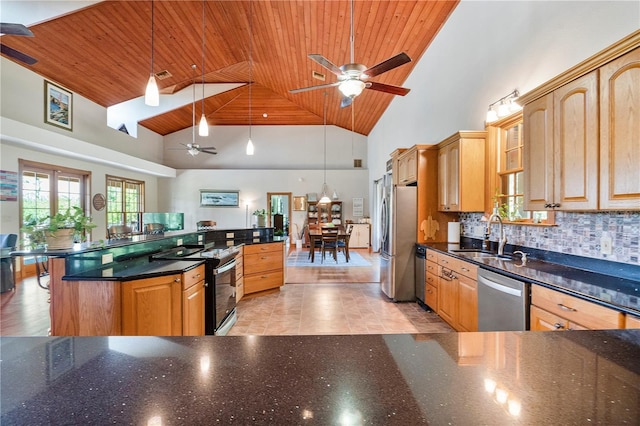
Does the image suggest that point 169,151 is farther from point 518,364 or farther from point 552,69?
point 518,364

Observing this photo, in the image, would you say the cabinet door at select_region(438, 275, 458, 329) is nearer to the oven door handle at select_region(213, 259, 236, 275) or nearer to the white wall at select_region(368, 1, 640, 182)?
the white wall at select_region(368, 1, 640, 182)

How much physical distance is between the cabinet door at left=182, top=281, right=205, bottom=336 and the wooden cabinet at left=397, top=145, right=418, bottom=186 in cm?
302

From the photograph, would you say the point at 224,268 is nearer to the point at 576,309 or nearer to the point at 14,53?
the point at 576,309

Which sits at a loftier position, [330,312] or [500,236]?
[500,236]

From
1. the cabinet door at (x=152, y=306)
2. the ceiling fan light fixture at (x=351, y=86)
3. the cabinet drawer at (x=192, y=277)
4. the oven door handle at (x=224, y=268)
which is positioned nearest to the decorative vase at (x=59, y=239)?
the cabinet door at (x=152, y=306)

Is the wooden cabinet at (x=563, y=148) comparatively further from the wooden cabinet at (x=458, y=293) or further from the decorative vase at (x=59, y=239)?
the decorative vase at (x=59, y=239)

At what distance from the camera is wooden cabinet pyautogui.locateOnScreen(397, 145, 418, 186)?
410 centimetres

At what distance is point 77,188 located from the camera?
682cm

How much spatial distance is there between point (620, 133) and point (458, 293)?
5.85 ft

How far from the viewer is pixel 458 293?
9.42 feet

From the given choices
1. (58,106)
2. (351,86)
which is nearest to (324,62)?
(351,86)

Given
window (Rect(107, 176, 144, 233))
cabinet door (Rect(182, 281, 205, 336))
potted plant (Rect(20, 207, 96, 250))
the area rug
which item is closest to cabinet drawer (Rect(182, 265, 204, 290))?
cabinet door (Rect(182, 281, 205, 336))

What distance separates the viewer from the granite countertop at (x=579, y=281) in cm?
142

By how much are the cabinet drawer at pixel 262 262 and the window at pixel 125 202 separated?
17.6ft
